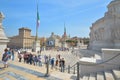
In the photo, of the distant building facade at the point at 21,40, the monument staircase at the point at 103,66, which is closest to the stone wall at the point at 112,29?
the monument staircase at the point at 103,66

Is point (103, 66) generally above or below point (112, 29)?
below

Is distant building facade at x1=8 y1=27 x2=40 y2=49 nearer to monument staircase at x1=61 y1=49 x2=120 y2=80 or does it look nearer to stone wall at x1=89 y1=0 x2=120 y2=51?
stone wall at x1=89 y1=0 x2=120 y2=51

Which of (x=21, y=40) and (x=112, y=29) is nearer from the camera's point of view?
(x=112, y=29)

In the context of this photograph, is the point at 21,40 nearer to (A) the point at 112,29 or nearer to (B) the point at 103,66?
(A) the point at 112,29

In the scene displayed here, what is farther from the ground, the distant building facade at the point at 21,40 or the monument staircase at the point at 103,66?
the distant building facade at the point at 21,40

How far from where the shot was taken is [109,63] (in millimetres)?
7676

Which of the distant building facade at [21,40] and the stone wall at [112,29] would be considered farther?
the distant building facade at [21,40]

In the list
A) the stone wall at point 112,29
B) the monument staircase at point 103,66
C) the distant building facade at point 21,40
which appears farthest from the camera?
the distant building facade at point 21,40

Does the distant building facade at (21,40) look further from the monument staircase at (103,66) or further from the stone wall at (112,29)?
the monument staircase at (103,66)

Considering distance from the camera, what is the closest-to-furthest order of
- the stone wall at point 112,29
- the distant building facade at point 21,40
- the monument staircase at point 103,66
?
1. the monument staircase at point 103,66
2. the stone wall at point 112,29
3. the distant building facade at point 21,40

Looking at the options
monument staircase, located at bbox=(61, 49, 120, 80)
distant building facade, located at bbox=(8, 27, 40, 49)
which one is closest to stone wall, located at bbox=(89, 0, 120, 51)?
monument staircase, located at bbox=(61, 49, 120, 80)

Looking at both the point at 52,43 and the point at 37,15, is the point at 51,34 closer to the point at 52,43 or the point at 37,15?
the point at 52,43

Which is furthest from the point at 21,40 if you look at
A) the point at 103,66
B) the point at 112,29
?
the point at 103,66

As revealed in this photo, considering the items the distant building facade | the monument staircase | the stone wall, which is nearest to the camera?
the monument staircase
